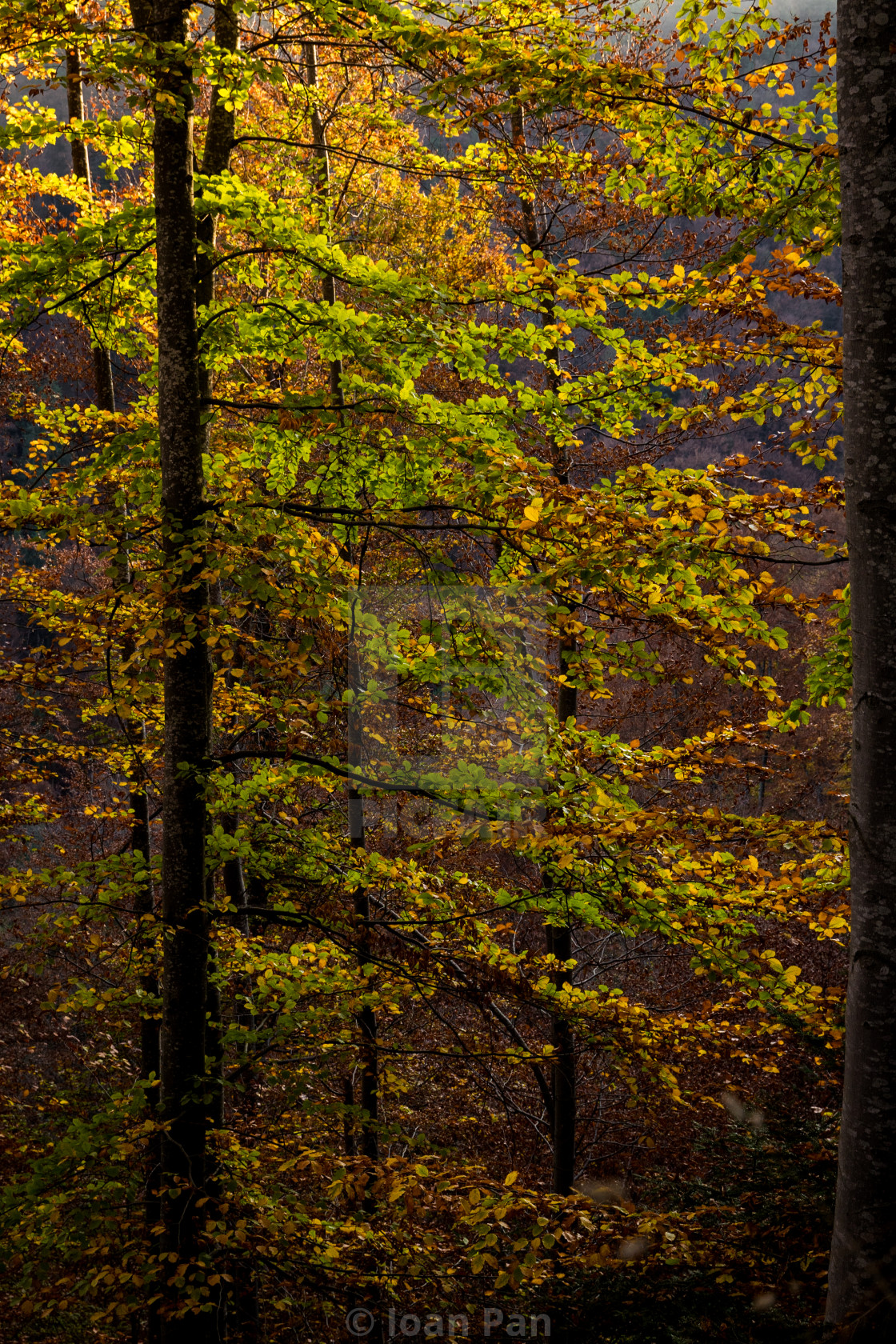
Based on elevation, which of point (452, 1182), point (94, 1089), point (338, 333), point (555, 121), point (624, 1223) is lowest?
point (94, 1089)

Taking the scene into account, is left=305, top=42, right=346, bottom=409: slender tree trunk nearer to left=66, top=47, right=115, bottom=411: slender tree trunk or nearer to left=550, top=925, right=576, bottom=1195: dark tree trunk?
left=66, top=47, right=115, bottom=411: slender tree trunk

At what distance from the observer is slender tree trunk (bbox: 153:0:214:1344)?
4.35 meters

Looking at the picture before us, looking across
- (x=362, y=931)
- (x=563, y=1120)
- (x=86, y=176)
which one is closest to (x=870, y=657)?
(x=362, y=931)

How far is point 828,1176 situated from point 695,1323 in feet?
3.14

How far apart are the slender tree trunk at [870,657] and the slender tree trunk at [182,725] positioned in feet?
10.2

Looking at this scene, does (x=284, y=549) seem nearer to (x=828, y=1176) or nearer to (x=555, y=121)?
(x=828, y=1176)

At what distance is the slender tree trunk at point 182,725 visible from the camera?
4.35 meters

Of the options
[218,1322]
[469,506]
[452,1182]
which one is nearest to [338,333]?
[469,506]

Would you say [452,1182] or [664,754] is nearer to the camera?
[452,1182]

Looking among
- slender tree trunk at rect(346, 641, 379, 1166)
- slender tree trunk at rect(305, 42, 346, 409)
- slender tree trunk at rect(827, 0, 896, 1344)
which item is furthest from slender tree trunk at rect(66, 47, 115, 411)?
slender tree trunk at rect(827, 0, 896, 1344)

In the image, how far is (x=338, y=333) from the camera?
418 centimetres

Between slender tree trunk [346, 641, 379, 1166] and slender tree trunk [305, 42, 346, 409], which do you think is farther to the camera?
slender tree trunk [305, 42, 346, 409]

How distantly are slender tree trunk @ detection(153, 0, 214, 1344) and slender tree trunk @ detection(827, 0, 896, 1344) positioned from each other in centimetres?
312

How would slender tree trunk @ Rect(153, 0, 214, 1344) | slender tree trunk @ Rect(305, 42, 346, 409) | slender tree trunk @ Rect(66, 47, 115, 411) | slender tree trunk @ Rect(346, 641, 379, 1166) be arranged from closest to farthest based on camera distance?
1. slender tree trunk @ Rect(153, 0, 214, 1344)
2. slender tree trunk @ Rect(346, 641, 379, 1166)
3. slender tree trunk @ Rect(305, 42, 346, 409)
4. slender tree trunk @ Rect(66, 47, 115, 411)
